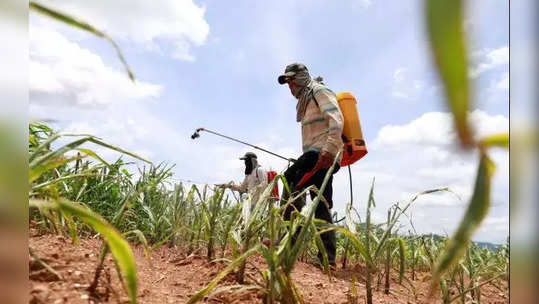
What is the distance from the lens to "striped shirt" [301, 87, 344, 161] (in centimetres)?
308

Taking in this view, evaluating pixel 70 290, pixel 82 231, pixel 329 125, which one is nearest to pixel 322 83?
pixel 329 125

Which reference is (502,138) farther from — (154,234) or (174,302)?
(154,234)

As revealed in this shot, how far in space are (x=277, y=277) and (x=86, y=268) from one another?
45 cm

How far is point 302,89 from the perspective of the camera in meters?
3.65

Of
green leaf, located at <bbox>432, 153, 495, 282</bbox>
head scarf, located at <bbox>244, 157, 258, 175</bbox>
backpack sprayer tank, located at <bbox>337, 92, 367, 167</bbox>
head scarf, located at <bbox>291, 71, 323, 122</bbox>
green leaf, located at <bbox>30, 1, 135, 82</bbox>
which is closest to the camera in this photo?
green leaf, located at <bbox>432, 153, 495, 282</bbox>

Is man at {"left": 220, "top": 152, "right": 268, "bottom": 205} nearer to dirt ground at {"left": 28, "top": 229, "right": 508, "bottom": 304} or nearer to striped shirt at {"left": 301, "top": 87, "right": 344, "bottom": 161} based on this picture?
striped shirt at {"left": 301, "top": 87, "right": 344, "bottom": 161}

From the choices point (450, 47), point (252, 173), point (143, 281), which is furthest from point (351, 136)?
point (252, 173)

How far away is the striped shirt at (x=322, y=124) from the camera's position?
3084mm

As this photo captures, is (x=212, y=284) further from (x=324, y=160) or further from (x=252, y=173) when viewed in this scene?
(x=252, y=173)

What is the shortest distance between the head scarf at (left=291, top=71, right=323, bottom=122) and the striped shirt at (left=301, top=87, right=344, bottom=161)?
0.07 meters

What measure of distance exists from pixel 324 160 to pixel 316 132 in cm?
33

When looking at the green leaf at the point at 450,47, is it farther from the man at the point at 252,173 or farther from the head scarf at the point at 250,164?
the head scarf at the point at 250,164

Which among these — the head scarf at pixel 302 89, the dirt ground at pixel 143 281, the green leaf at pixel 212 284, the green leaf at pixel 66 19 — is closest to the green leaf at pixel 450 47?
the dirt ground at pixel 143 281

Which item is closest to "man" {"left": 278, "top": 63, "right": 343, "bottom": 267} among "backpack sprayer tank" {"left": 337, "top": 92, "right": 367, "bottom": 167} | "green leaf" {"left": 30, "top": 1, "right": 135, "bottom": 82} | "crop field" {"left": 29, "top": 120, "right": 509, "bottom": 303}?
"backpack sprayer tank" {"left": 337, "top": 92, "right": 367, "bottom": 167}
